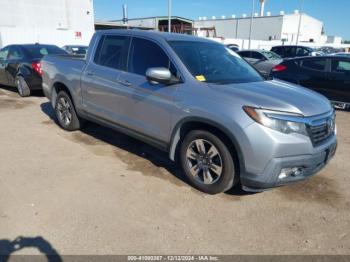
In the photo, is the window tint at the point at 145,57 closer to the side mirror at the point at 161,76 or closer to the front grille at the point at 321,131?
the side mirror at the point at 161,76

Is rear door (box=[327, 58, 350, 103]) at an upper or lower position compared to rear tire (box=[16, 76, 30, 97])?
upper

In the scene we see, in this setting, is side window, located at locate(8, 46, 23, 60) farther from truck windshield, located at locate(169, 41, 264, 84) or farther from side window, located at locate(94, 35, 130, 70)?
truck windshield, located at locate(169, 41, 264, 84)

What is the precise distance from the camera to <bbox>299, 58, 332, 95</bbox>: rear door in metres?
8.69

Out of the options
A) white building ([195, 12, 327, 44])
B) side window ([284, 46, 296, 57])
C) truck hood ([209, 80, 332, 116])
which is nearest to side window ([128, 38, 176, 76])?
truck hood ([209, 80, 332, 116])

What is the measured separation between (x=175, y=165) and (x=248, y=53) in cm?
1318

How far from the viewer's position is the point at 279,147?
322 centimetres

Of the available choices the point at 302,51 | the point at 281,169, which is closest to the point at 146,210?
the point at 281,169

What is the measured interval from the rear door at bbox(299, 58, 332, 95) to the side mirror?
6.20m

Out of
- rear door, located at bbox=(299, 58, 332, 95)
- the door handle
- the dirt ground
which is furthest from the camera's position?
rear door, located at bbox=(299, 58, 332, 95)

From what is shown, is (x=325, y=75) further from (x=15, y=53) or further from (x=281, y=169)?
(x=15, y=53)

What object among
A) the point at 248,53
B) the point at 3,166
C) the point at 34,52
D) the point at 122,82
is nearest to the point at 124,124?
the point at 122,82

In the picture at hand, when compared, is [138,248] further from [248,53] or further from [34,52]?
[248,53]

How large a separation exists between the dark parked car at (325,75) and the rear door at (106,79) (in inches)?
237

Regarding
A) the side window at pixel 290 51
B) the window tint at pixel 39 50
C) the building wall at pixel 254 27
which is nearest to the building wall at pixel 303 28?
the building wall at pixel 254 27
